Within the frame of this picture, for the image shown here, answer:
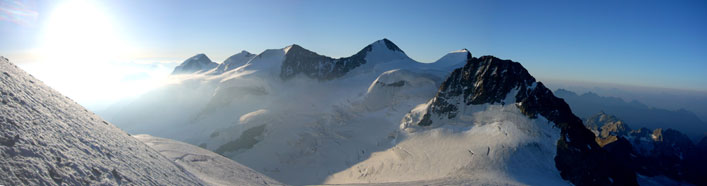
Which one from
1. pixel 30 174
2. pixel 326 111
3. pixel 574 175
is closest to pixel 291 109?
pixel 326 111

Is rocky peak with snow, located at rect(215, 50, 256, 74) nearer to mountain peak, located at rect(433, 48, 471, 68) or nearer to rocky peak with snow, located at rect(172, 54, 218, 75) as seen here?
rocky peak with snow, located at rect(172, 54, 218, 75)

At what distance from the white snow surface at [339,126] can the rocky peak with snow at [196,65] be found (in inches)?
1165

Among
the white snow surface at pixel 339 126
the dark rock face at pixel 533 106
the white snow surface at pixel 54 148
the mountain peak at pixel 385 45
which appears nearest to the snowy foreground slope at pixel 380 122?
the dark rock face at pixel 533 106

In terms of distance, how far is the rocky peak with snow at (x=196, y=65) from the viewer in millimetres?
152500

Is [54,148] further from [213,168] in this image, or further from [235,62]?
[235,62]

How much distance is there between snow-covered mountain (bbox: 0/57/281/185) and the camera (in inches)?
303

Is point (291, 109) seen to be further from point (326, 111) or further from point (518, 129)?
point (518, 129)

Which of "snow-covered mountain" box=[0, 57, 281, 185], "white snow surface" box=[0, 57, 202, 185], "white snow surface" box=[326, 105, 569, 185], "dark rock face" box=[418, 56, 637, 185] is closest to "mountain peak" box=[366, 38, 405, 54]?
"dark rock face" box=[418, 56, 637, 185]

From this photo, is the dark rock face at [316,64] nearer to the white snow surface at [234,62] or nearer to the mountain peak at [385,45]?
the mountain peak at [385,45]

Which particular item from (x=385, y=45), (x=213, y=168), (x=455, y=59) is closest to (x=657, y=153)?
(x=455, y=59)

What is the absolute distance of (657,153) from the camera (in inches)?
4717

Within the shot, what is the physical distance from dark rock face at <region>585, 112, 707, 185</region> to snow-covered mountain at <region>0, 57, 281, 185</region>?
96.5 metres

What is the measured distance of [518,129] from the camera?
45969mm

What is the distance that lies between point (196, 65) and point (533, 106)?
161823mm
